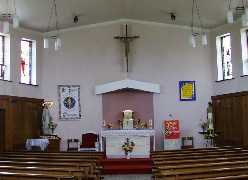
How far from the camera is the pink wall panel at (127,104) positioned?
42.8 feet

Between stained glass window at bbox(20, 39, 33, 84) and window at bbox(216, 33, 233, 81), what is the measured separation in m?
6.46

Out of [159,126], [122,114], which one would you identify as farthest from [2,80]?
[159,126]

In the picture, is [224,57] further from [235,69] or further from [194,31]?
[194,31]

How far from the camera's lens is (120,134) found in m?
10.5

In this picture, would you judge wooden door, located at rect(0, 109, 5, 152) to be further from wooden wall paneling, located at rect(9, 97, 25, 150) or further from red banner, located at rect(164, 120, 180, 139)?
red banner, located at rect(164, 120, 180, 139)

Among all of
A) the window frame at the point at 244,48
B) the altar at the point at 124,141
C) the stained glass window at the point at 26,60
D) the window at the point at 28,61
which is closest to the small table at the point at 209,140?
the window frame at the point at 244,48

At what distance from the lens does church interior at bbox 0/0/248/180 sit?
11953 millimetres

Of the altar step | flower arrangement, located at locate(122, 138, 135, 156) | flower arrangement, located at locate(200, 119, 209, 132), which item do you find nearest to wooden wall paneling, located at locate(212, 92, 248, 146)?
flower arrangement, located at locate(200, 119, 209, 132)

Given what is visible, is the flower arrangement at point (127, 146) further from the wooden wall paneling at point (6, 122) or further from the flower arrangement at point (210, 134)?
the wooden wall paneling at point (6, 122)

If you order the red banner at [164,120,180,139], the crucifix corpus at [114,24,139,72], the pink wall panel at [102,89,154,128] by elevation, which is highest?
the crucifix corpus at [114,24,139,72]

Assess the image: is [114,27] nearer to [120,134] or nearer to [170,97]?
[170,97]

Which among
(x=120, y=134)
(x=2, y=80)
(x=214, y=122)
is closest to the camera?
(x=120, y=134)

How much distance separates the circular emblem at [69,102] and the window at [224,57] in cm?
507

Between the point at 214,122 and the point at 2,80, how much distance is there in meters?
6.98
